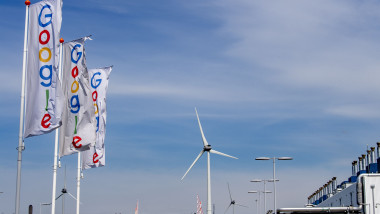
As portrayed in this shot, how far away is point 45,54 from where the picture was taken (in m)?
31.8

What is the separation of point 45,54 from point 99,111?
18.3 m

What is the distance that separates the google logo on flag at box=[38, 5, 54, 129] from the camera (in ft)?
103

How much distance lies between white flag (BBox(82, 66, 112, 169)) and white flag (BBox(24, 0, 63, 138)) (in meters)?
17.2

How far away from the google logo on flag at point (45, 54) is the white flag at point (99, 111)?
56.3ft

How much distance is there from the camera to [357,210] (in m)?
36.2

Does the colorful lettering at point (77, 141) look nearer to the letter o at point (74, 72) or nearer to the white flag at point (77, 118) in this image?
the white flag at point (77, 118)

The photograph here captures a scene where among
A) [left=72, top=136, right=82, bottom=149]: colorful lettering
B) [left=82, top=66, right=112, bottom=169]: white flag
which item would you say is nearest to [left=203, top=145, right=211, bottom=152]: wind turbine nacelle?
[left=82, top=66, right=112, bottom=169]: white flag

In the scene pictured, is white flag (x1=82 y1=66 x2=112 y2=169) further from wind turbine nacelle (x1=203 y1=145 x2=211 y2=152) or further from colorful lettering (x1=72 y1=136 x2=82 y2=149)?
wind turbine nacelle (x1=203 y1=145 x2=211 y2=152)

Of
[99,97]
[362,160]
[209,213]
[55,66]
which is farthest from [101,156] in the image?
[362,160]

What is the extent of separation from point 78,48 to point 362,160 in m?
70.6

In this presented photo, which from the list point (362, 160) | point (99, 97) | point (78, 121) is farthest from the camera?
point (362, 160)

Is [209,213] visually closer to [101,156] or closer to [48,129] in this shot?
[101,156]

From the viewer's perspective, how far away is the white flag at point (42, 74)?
3108 centimetres

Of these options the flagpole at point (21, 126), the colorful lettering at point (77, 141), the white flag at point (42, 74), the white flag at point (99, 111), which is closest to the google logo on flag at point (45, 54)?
the white flag at point (42, 74)
